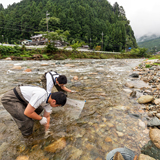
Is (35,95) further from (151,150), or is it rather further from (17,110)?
(151,150)

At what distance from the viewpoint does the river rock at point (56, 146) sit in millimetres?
2178

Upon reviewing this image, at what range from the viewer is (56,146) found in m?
2.25

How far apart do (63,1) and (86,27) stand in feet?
142

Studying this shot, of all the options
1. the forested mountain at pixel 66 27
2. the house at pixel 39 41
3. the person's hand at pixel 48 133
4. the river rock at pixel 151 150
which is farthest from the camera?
the forested mountain at pixel 66 27

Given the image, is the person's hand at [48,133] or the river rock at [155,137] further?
the person's hand at [48,133]

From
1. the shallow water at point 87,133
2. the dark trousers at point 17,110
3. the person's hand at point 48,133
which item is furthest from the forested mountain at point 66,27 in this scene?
the dark trousers at point 17,110

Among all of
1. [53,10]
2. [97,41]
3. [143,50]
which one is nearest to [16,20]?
[53,10]

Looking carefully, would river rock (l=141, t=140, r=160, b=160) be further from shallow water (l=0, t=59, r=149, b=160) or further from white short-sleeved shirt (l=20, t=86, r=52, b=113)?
white short-sleeved shirt (l=20, t=86, r=52, b=113)

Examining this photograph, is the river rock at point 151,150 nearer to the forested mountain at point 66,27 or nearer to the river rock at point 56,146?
the river rock at point 56,146

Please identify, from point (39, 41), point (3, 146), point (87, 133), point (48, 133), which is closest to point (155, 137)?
point (87, 133)

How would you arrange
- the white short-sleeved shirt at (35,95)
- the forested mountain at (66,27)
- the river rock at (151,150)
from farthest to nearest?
the forested mountain at (66,27) < the white short-sleeved shirt at (35,95) < the river rock at (151,150)

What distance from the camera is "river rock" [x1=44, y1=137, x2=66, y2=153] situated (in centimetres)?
218

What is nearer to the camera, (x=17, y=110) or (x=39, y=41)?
(x=17, y=110)

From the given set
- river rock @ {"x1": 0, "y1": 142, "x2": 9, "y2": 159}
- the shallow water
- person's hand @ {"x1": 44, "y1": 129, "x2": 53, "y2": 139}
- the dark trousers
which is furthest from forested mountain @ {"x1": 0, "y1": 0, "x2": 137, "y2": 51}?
river rock @ {"x1": 0, "y1": 142, "x2": 9, "y2": 159}
